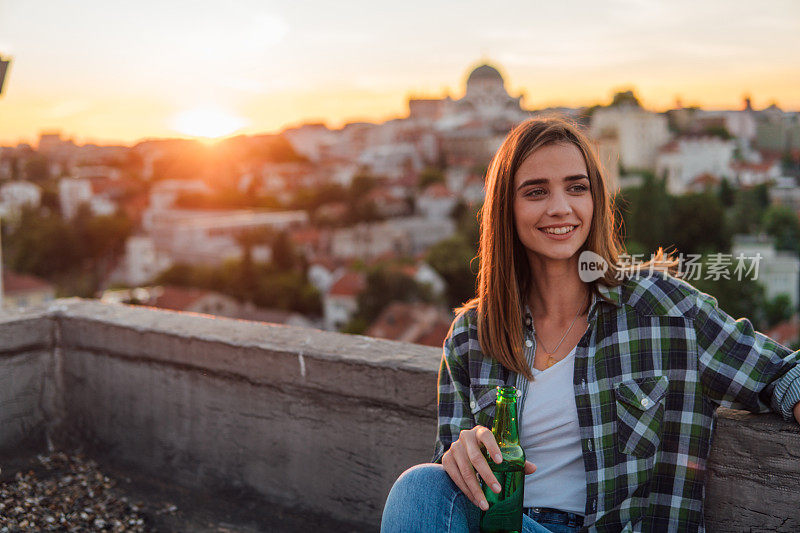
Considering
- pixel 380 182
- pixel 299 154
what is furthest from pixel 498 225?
pixel 299 154

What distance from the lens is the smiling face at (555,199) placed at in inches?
48.4

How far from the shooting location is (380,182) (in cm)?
5116

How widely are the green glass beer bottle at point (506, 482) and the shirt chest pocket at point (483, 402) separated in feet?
0.54

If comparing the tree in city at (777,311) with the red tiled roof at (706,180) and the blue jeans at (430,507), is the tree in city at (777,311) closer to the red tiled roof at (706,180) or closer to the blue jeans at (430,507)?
the red tiled roof at (706,180)

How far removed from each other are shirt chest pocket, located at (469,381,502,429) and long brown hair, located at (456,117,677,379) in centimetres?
5

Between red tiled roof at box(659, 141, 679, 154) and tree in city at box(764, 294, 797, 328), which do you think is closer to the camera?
tree in city at box(764, 294, 797, 328)

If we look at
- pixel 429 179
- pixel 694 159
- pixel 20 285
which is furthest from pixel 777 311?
pixel 20 285

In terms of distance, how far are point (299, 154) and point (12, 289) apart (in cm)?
4949

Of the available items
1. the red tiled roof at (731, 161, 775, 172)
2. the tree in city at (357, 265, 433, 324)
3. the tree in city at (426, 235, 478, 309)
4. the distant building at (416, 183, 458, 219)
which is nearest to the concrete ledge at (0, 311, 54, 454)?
the tree in city at (357, 265, 433, 324)

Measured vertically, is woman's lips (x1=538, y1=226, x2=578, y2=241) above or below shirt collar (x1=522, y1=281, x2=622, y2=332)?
above

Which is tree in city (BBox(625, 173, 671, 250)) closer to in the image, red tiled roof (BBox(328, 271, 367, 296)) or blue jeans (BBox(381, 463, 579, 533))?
red tiled roof (BBox(328, 271, 367, 296))

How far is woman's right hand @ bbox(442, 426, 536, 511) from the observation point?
103 cm

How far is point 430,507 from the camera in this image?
41.6 inches

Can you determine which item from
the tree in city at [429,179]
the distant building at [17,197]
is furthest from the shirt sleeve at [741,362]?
the tree in city at [429,179]
